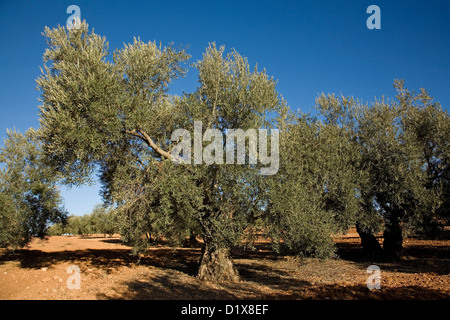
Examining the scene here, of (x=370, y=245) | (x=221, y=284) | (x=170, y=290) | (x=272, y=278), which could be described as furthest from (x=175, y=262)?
(x=370, y=245)

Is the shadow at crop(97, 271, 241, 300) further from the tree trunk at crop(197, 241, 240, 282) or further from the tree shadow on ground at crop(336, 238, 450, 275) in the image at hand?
the tree shadow on ground at crop(336, 238, 450, 275)

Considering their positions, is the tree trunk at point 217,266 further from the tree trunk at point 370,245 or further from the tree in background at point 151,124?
the tree trunk at point 370,245

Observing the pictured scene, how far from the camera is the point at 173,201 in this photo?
41.1ft

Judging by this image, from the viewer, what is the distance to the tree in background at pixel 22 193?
62.7 feet

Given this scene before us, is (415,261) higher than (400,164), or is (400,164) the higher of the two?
(400,164)

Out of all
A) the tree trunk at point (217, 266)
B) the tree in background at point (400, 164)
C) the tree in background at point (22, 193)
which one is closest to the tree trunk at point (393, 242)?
the tree in background at point (400, 164)

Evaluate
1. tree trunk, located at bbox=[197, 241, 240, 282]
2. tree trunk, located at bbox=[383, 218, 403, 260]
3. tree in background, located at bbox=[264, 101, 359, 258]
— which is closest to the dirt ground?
tree trunk, located at bbox=[197, 241, 240, 282]

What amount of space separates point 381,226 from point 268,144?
12.2 metres

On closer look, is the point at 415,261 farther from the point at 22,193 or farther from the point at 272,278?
the point at 22,193

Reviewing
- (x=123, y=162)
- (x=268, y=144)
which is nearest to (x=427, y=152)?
(x=268, y=144)

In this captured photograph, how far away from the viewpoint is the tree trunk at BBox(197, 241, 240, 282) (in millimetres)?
13891

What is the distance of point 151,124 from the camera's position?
13250 mm

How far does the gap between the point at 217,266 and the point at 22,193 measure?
16.1m

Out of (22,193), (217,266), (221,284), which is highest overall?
(22,193)
